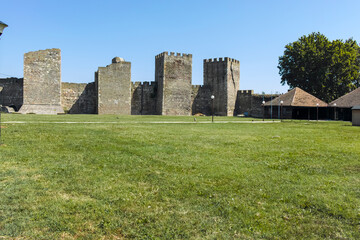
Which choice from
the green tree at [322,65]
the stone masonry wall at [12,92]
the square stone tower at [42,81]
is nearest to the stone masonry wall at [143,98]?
the square stone tower at [42,81]

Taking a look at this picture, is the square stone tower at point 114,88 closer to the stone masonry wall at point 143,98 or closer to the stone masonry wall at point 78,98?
the stone masonry wall at point 78,98

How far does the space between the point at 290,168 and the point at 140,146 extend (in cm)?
468

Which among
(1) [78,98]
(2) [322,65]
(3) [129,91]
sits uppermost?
(2) [322,65]

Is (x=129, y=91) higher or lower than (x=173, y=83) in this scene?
lower

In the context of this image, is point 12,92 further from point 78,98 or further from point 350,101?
point 350,101

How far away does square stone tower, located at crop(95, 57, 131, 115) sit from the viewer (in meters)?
37.4

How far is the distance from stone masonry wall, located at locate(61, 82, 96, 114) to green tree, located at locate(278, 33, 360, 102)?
28.9 metres

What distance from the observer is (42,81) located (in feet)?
109

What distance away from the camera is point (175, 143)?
34.4 feet

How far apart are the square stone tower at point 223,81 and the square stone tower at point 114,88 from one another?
542 inches

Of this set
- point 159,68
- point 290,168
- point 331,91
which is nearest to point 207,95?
point 159,68

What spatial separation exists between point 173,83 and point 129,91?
6347 mm

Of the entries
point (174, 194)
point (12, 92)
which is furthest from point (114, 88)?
point (174, 194)

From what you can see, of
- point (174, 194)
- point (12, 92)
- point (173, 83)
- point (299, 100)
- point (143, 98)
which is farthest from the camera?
point (143, 98)
